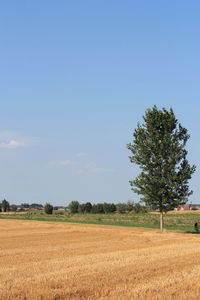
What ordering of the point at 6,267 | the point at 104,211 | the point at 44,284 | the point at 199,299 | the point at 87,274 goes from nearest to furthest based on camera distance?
the point at 199,299 < the point at 44,284 < the point at 87,274 < the point at 6,267 < the point at 104,211

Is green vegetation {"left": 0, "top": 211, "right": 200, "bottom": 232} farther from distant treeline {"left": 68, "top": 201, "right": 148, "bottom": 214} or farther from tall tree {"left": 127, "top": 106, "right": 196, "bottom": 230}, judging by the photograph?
distant treeline {"left": 68, "top": 201, "right": 148, "bottom": 214}

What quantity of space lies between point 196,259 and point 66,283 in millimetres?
9045

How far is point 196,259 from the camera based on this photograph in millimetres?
21781

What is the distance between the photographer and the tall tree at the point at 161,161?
139 ft

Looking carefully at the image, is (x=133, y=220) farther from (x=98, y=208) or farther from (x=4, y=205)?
(x=4, y=205)

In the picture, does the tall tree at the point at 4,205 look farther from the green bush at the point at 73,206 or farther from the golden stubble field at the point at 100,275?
the golden stubble field at the point at 100,275

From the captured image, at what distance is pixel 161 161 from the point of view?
1681 inches

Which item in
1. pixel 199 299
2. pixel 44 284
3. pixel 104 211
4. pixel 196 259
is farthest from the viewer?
pixel 104 211

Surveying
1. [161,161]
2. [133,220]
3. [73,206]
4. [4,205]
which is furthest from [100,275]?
[4,205]

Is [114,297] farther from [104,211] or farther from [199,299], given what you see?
[104,211]

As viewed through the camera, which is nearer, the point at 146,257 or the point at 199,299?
the point at 199,299

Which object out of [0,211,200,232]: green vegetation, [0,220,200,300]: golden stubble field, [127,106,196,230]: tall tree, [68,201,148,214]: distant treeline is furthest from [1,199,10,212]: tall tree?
[0,220,200,300]: golden stubble field

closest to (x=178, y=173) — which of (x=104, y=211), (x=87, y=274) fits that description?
(x=87, y=274)

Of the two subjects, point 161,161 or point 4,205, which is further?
point 4,205
